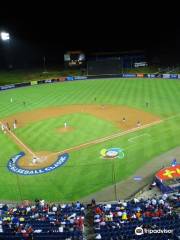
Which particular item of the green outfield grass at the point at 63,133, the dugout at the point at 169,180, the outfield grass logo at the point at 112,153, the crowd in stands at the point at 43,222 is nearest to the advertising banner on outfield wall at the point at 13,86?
the green outfield grass at the point at 63,133

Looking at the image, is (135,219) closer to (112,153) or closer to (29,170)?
(29,170)

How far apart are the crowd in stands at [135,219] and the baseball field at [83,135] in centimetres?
625

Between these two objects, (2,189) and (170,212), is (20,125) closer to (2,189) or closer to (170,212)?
(2,189)

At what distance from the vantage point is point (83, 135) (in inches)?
1592

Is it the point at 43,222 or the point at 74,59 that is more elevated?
the point at 74,59

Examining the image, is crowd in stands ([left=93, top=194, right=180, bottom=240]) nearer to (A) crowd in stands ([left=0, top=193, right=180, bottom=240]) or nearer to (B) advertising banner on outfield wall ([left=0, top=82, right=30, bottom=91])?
(A) crowd in stands ([left=0, top=193, right=180, bottom=240])

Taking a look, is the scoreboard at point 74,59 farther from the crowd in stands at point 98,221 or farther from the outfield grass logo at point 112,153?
the crowd in stands at point 98,221

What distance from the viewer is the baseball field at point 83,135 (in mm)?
29406

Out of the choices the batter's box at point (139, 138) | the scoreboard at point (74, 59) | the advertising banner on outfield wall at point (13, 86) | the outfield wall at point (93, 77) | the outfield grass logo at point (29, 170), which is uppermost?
the scoreboard at point (74, 59)

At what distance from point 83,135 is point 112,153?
684cm

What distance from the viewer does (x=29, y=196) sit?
27.7 metres

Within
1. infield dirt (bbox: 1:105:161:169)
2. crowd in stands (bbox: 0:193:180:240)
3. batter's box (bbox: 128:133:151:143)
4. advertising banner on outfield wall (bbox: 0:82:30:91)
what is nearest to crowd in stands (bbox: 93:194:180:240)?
crowd in stands (bbox: 0:193:180:240)

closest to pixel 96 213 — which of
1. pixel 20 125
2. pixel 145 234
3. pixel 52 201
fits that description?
pixel 145 234

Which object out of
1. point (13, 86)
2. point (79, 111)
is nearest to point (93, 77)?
point (13, 86)
